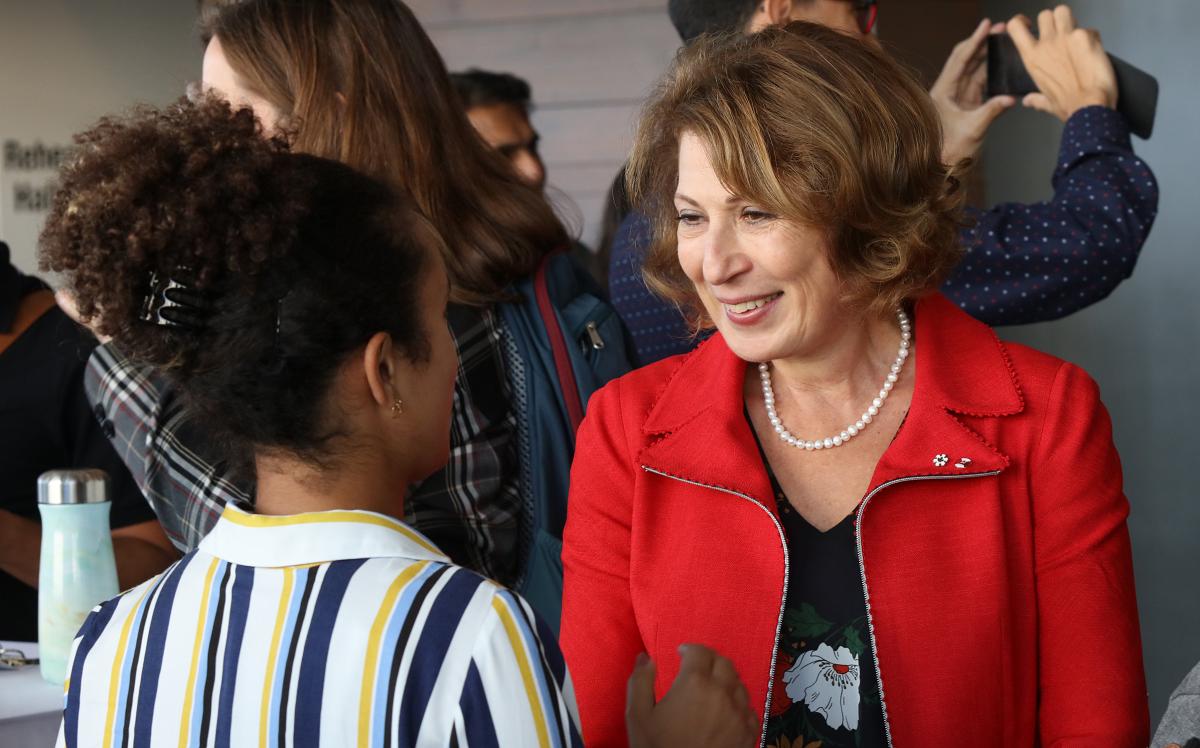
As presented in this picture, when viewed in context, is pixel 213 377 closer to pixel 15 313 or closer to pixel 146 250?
pixel 146 250

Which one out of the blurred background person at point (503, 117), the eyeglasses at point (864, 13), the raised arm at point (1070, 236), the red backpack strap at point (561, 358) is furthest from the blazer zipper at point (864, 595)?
the blurred background person at point (503, 117)

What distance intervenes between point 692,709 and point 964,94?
1.70 m

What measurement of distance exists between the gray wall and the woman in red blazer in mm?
1690

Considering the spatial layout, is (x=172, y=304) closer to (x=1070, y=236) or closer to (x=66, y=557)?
(x=66, y=557)

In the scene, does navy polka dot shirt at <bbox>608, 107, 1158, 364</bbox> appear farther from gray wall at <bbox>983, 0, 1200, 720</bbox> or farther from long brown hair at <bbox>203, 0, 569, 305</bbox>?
gray wall at <bbox>983, 0, 1200, 720</bbox>

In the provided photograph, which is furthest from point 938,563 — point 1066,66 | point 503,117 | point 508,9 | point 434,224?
point 508,9

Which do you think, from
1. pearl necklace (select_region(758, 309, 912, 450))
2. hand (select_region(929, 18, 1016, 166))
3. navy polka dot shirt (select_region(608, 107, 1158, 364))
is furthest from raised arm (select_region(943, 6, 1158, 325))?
pearl necklace (select_region(758, 309, 912, 450))

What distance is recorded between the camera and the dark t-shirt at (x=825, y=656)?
155 centimetres

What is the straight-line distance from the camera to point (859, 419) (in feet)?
5.66

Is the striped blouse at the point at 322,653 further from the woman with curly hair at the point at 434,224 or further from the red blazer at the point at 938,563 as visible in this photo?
the woman with curly hair at the point at 434,224

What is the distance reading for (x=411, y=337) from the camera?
132cm

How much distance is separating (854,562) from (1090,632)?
28 cm

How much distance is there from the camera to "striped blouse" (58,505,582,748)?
1.12 m

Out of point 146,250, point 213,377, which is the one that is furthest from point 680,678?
point 146,250
